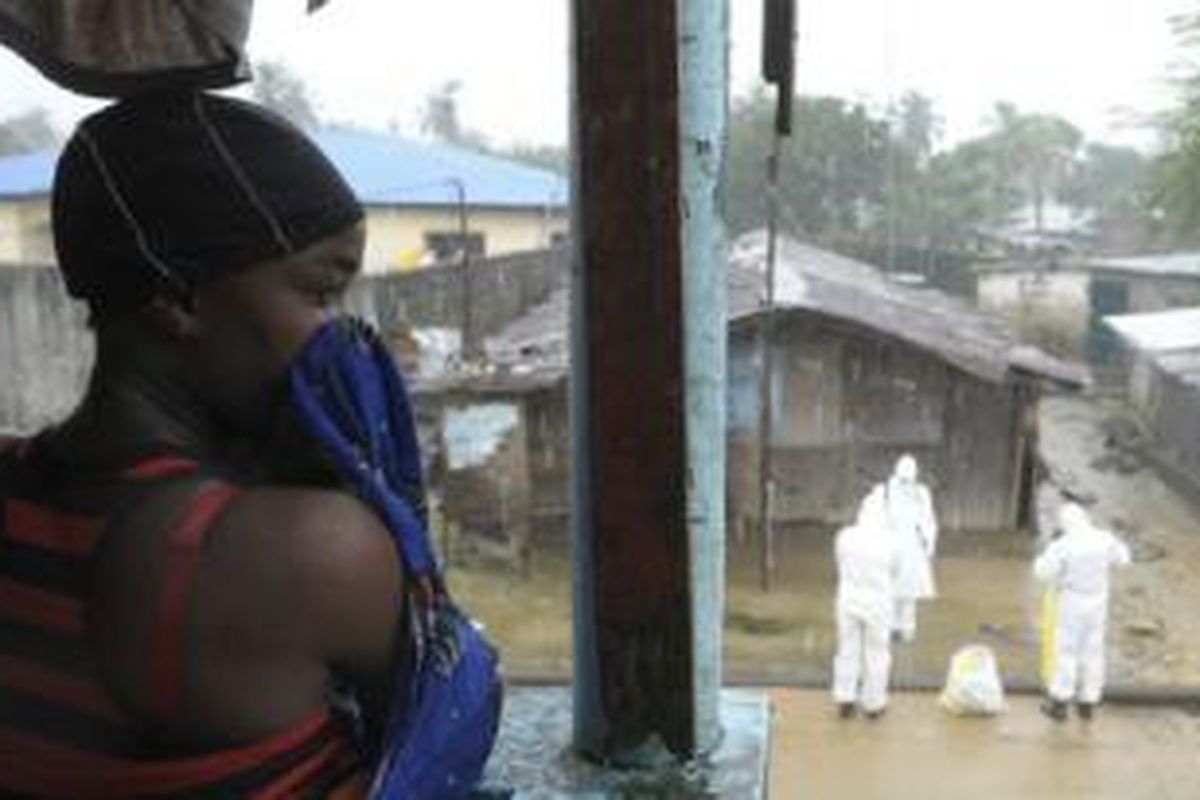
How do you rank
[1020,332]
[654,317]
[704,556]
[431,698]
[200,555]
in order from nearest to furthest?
[200,555] → [431,698] → [654,317] → [704,556] → [1020,332]

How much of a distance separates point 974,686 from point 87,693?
12.4 m

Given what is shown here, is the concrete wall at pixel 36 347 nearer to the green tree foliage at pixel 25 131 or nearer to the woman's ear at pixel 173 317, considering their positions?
the woman's ear at pixel 173 317

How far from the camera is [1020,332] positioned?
115 feet

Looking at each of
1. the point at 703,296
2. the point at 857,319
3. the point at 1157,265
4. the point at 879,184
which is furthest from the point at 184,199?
the point at 879,184

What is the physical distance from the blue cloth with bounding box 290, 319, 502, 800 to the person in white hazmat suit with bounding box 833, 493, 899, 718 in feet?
38.9

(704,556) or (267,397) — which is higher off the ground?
(267,397)

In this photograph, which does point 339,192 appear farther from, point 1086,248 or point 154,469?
Answer: point 1086,248

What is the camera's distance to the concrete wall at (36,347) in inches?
786

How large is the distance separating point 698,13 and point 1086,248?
47.5 metres

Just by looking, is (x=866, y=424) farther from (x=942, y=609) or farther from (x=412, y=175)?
(x=412, y=175)

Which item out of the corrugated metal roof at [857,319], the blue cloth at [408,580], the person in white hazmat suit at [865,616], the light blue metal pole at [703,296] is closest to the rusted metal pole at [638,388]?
the light blue metal pole at [703,296]

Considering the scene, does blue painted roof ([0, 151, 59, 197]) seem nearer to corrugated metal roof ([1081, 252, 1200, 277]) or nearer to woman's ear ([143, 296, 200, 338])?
corrugated metal roof ([1081, 252, 1200, 277])

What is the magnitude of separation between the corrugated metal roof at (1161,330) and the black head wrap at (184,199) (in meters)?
26.1

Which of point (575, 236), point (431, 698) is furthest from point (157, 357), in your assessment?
point (575, 236)
